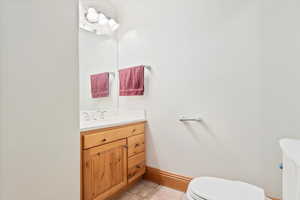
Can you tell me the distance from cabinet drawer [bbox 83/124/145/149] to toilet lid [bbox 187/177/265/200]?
0.81 metres

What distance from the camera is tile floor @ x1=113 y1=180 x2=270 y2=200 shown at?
5.31ft

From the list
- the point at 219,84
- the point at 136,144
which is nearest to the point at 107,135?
the point at 136,144

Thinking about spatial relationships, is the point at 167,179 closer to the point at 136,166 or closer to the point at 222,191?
the point at 136,166

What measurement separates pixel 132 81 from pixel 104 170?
1.07m

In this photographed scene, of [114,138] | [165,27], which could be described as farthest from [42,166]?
[165,27]

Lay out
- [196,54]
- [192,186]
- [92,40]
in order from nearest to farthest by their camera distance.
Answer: [192,186], [196,54], [92,40]

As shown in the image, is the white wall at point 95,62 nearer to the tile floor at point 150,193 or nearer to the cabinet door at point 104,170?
the cabinet door at point 104,170

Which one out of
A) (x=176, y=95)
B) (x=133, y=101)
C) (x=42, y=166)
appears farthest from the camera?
(x=133, y=101)

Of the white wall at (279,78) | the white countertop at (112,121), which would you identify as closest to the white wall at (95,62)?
the white countertop at (112,121)

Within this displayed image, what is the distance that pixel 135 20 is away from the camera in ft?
6.89

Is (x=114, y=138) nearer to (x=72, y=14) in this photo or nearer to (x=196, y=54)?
(x=72, y=14)

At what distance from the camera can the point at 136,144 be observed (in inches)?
72.2

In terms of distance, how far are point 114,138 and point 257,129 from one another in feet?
4.21

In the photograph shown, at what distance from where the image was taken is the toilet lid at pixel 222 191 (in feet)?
2.99
